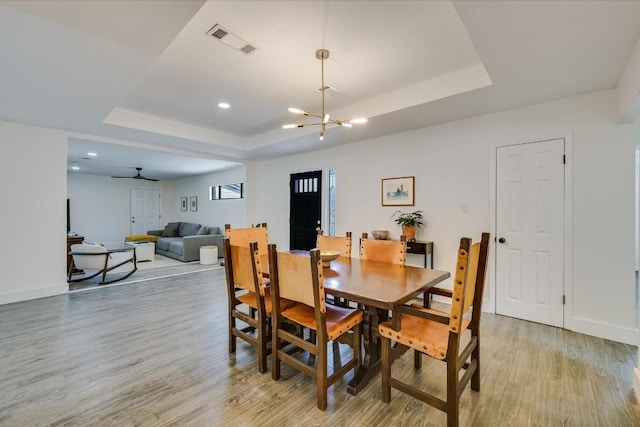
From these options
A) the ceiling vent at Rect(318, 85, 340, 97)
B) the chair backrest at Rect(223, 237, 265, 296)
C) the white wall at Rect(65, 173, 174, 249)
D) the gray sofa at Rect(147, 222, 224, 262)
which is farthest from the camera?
the white wall at Rect(65, 173, 174, 249)

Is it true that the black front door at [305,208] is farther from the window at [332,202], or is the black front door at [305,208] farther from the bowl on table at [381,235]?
the bowl on table at [381,235]

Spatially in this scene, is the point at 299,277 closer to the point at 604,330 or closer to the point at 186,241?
the point at 604,330

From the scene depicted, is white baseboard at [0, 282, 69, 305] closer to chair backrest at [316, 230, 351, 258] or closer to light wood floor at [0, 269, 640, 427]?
light wood floor at [0, 269, 640, 427]

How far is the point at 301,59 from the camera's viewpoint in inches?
100

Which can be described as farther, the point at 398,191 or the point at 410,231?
the point at 398,191

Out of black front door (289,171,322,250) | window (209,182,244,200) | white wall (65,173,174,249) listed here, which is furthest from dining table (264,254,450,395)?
white wall (65,173,174,249)

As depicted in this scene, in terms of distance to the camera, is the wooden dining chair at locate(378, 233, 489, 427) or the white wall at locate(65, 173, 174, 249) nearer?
the wooden dining chair at locate(378, 233, 489, 427)

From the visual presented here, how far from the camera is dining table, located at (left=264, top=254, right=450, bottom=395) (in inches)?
66.3

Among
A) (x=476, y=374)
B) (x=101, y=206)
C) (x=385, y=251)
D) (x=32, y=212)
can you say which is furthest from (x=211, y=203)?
(x=476, y=374)

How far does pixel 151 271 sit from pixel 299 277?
507 cm

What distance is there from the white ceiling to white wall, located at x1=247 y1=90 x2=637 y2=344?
245 millimetres

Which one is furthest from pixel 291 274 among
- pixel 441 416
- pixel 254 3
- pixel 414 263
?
pixel 414 263

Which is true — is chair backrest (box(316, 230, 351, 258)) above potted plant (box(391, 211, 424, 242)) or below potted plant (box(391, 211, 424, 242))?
below

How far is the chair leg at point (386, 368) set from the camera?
5.83ft
